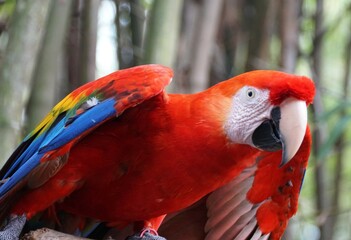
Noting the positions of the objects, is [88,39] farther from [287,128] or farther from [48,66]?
[287,128]

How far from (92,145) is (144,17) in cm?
101

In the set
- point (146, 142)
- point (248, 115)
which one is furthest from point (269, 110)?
point (146, 142)

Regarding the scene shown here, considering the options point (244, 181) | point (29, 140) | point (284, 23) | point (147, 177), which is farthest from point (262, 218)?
point (284, 23)

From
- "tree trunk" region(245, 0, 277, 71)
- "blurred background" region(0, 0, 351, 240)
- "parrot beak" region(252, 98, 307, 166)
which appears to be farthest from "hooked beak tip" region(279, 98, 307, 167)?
"tree trunk" region(245, 0, 277, 71)

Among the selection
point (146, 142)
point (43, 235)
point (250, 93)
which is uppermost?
point (250, 93)

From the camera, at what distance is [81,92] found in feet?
5.43

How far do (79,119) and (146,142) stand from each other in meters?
0.17

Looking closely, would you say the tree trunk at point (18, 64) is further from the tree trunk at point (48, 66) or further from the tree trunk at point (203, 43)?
the tree trunk at point (203, 43)

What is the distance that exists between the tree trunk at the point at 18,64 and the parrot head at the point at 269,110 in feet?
1.52

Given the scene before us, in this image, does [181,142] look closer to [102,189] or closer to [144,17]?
[102,189]

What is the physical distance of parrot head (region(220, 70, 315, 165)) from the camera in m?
1.48

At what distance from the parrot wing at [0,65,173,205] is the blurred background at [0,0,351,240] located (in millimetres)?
71

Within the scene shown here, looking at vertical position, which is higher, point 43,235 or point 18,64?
point 18,64

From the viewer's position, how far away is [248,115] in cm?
154
